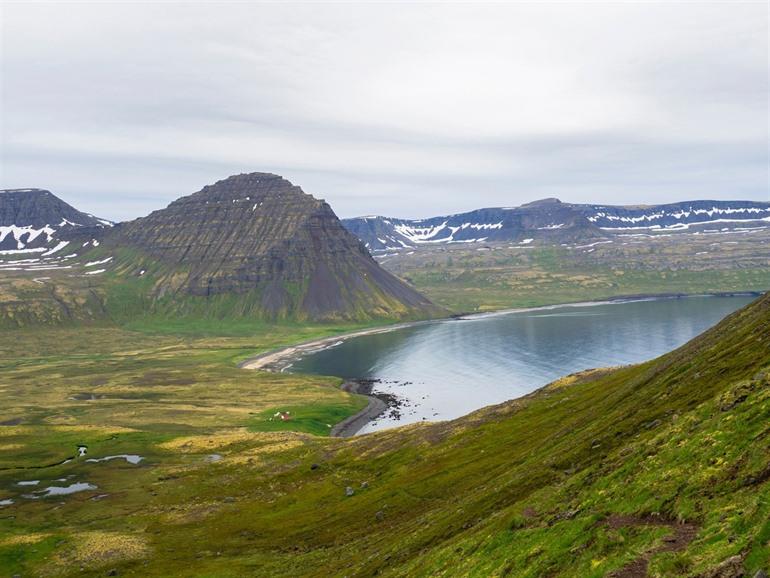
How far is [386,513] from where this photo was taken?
69.4 m

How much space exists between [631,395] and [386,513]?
3017 cm

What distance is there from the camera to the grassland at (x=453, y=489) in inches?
1115

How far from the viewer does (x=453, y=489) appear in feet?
226

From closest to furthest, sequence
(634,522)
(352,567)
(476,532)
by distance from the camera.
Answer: (634,522) < (476,532) < (352,567)

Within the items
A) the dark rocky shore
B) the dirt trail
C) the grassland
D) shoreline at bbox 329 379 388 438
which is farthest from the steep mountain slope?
the dark rocky shore

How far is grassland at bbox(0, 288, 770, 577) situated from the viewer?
28328mm

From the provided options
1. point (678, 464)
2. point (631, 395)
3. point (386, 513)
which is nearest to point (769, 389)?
point (678, 464)

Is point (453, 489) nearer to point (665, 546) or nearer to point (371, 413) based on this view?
point (665, 546)

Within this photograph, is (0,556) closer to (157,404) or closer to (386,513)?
(386,513)

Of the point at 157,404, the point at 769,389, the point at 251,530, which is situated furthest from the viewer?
the point at 157,404

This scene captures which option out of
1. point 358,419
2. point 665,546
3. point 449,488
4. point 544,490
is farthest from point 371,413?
point 665,546

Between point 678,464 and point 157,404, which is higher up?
point 678,464

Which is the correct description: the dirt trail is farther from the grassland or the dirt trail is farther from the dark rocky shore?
the dark rocky shore

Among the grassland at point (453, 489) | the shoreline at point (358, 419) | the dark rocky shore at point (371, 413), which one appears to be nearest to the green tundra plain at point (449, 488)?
the grassland at point (453, 489)
